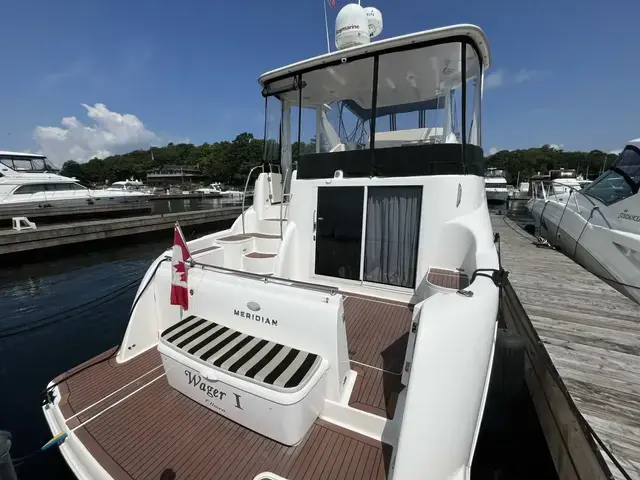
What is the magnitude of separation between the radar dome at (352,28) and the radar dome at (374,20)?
0.78 metres

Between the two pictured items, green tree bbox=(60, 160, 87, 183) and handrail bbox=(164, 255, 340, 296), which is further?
green tree bbox=(60, 160, 87, 183)

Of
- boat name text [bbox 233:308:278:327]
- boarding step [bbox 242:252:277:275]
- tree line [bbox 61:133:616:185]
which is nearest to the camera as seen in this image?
boat name text [bbox 233:308:278:327]

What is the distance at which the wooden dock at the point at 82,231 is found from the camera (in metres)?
9.69

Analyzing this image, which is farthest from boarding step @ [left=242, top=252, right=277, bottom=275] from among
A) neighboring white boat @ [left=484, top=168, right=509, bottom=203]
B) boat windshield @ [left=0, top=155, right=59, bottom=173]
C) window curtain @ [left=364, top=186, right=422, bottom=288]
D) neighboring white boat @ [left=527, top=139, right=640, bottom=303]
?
neighboring white boat @ [left=484, top=168, right=509, bottom=203]

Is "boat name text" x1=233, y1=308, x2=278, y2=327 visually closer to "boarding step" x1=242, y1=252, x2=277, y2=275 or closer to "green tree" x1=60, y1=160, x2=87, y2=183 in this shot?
"boarding step" x1=242, y1=252, x2=277, y2=275

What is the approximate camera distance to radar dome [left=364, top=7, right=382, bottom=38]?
17.5 feet

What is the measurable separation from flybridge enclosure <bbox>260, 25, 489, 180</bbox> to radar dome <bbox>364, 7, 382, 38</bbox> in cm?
107

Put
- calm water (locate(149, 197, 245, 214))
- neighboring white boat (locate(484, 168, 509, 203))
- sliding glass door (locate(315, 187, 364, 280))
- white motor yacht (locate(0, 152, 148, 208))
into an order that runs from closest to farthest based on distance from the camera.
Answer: sliding glass door (locate(315, 187, 364, 280))
white motor yacht (locate(0, 152, 148, 208))
calm water (locate(149, 197, 245, 214))
neighboring white boat (locate(484, 168, 509, 203))

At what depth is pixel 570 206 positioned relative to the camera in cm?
818

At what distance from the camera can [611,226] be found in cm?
605

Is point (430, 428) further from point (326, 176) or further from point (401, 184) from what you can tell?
point (326, 176)

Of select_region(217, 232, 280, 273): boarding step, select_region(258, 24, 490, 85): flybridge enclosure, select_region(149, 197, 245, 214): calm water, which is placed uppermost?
select_region(258, 24, 490, 85): flybridge enclosure

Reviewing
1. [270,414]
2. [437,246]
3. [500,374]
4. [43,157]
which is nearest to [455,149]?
[437,246]

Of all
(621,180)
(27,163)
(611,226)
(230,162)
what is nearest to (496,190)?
(621,180)
